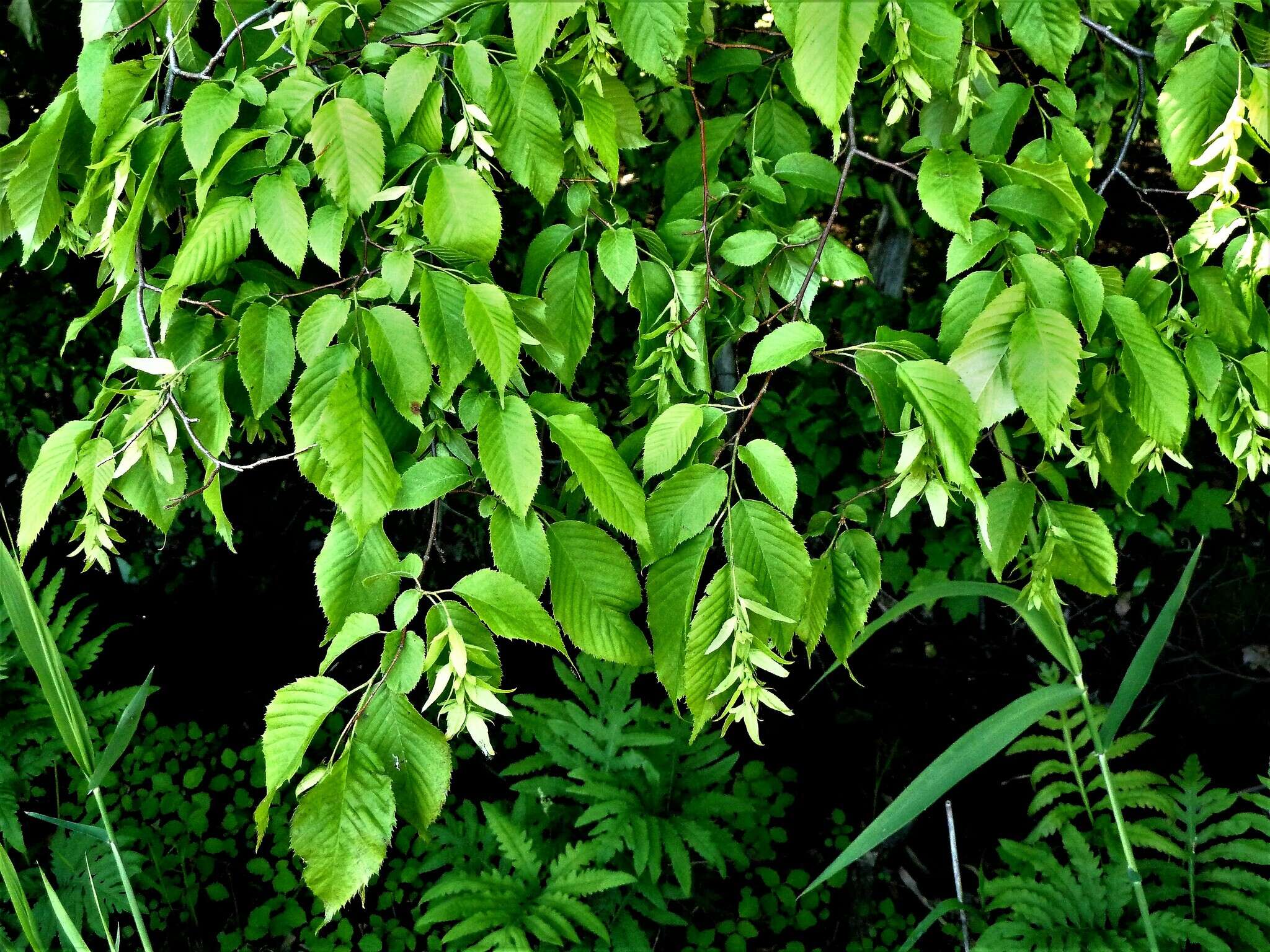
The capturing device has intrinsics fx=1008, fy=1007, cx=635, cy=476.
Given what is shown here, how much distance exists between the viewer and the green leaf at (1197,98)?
1.17m

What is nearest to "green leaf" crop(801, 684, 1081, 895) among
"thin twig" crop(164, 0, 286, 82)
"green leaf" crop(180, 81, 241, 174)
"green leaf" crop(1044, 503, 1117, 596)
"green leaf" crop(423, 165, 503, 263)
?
"green leaf" crop(1044, 503, 1117, 596)

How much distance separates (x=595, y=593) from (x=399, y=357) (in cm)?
32

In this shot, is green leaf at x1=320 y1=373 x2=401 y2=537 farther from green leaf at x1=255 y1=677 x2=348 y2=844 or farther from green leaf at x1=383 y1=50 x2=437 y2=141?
green leaf at x1=383 y1=50 x2=437 y2=141

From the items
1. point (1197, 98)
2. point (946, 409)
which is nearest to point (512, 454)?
point (946, 409)

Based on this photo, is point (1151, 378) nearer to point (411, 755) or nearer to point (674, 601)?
point (674, 601)

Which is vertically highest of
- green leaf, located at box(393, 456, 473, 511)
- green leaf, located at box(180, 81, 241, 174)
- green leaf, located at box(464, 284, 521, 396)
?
green leaf, located at box(180, 81, 241, 174)

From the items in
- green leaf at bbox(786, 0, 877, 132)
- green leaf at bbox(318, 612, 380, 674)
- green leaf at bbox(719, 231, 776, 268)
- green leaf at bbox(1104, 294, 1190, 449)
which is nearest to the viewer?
green leaf at bbox(786, 0, 877, 132)

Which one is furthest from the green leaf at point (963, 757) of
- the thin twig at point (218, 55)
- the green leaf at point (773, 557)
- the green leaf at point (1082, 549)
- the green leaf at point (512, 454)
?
the thin twig at point (218, 55)

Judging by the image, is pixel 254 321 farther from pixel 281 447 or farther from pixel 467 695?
pixel 281 447

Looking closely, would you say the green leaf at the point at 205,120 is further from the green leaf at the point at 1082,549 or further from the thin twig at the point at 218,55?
the green leaf at the point at 1082,549

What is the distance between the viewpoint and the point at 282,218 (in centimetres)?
105

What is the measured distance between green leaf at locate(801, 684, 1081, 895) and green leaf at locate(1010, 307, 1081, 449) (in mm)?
268

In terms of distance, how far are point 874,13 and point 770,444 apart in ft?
1.49

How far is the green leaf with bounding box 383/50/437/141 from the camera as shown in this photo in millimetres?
1049
